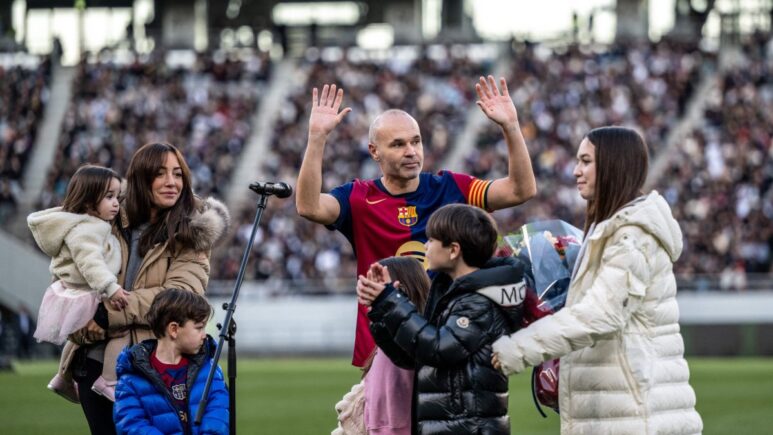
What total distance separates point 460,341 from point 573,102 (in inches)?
1326

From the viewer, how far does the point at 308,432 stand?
1485 centimetres

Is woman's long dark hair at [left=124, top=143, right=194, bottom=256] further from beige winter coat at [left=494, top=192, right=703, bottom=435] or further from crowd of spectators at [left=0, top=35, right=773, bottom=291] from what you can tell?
crowd of spectators at [left=0, top=35, right=773, bottom=291]

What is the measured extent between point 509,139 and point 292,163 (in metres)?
31.2

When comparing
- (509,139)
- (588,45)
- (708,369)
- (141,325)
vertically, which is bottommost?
(708,369)

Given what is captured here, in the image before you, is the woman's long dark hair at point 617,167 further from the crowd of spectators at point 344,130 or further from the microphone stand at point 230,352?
the crowd of spectators at point 344,130

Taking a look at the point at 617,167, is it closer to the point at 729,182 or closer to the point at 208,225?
the point at 208,225

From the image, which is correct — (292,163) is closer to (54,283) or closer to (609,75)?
(609,75)

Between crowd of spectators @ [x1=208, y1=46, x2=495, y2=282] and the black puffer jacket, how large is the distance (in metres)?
25.4

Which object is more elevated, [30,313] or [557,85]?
[557,85]

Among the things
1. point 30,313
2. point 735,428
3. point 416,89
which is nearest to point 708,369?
point 735,428

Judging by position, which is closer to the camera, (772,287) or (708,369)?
(708,369)

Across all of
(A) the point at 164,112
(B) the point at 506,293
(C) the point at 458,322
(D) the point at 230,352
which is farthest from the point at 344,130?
(C) the point at 458,322

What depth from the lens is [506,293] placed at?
6555 millimetres

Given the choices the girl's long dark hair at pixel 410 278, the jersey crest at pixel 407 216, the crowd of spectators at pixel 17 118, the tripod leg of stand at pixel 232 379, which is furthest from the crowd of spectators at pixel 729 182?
the tripod leg of stand at pixel 232 379
